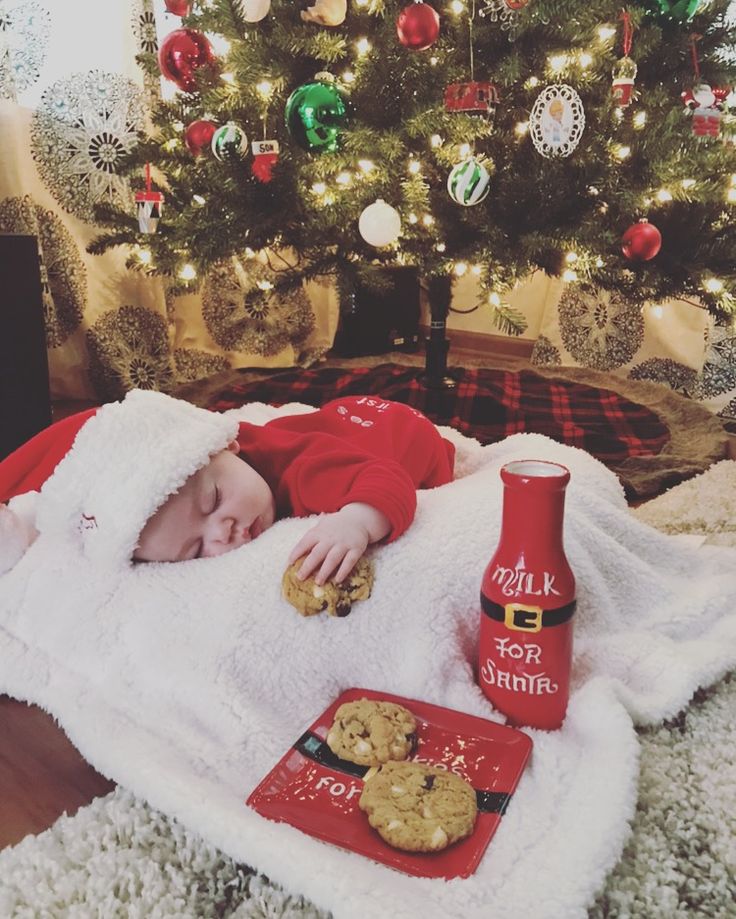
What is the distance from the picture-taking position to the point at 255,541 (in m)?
0.85

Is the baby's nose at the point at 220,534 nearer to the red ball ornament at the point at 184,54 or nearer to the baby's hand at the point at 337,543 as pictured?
the baby's hand at the point at 337,543

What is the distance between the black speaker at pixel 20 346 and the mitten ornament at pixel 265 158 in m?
0.54

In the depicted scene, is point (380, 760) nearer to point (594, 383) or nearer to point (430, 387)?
point (430, 387)

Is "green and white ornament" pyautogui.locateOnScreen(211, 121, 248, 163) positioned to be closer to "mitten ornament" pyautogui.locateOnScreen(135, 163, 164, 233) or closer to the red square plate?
"mitten ornament" pyautogui.locateOnScreen(135, 163, 164, 233)

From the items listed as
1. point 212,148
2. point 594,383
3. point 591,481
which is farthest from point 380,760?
point 594,383

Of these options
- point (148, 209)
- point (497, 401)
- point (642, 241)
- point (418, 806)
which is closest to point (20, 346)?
point (148, 209)

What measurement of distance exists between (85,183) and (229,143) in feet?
2.66

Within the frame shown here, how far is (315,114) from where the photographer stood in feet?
4.35

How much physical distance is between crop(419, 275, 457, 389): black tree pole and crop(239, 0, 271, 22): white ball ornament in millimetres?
637

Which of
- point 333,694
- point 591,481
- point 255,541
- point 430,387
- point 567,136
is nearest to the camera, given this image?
point 333,694

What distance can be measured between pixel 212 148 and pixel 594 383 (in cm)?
122

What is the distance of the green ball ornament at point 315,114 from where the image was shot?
1.32 m

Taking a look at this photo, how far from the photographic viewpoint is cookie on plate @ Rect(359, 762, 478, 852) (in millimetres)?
542

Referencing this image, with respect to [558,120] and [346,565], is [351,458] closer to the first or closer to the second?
[346,565]
